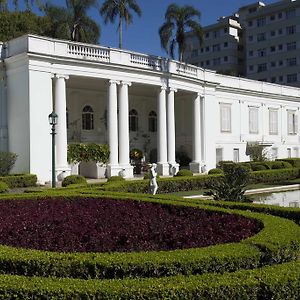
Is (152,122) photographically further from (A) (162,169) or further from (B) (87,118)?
(A) (162,169)

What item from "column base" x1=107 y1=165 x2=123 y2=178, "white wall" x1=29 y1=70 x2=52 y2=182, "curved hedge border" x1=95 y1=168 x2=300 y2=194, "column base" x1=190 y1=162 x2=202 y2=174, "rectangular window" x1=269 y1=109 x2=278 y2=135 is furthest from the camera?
"rectangular window" x1=269 y1=109 x2=278 y2=135

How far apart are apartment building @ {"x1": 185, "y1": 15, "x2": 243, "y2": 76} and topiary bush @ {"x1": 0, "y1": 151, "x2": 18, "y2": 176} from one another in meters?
67.3

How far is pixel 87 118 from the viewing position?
33250 millimetres

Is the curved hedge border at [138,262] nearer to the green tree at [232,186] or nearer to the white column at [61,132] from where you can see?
the green tree at [232,186]

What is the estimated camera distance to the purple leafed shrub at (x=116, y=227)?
25.2 feet

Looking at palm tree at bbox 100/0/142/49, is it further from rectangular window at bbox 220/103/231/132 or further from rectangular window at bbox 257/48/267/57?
rectangular window at bbox 257/48/267/57

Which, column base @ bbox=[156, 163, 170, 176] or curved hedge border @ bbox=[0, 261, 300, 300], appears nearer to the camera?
curved hedge border @ bbox=[0, 261, 300, 300]

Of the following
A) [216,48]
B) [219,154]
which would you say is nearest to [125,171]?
[219,154]

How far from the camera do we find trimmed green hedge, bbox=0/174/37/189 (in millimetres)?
21797

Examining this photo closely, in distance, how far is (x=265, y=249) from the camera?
6.33 meters

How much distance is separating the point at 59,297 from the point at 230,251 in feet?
7.78

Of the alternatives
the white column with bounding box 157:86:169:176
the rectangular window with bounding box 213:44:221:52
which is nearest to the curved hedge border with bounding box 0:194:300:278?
the white column with bounding box 157:86:169:176

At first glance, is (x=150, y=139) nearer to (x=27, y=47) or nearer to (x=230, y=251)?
(x=27, y=47)

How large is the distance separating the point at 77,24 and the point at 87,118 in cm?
1171
